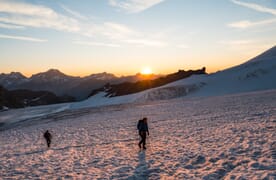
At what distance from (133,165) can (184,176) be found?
3.61 metres

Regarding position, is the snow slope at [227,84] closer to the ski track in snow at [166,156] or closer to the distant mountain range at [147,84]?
the distant mountain range at [147,84]

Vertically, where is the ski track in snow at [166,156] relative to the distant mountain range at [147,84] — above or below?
below

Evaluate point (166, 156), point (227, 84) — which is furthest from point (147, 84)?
point (166, 156)

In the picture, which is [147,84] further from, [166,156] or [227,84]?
[166,156]

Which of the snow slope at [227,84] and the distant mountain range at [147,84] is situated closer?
the snow slope at [227,84]

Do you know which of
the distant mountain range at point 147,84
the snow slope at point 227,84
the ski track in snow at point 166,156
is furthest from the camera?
the distant mountain range at point 147,84

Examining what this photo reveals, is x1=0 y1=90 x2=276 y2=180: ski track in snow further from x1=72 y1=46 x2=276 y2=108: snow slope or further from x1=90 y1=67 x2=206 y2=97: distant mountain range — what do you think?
x1=90 y1=67 x2=206 y2=97: distant mountain range

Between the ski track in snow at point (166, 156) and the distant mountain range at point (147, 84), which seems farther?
the distant mountain range at point (147, 84)

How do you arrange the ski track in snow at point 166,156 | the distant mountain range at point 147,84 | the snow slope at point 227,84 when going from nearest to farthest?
the ski track in snow at point 166,156 < the snow slope at point 227,84 < the distant mountain range at point 147,84

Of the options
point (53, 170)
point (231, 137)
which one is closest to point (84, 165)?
point (53, 170)

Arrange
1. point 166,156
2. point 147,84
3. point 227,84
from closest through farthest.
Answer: point 166,156, point 227,84, point 147,84

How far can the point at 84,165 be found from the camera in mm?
17656

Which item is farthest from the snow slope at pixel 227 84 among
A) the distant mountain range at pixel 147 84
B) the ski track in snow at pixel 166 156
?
the ski track in snow at pixel 166 156

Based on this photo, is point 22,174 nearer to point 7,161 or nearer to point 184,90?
point 7,161
